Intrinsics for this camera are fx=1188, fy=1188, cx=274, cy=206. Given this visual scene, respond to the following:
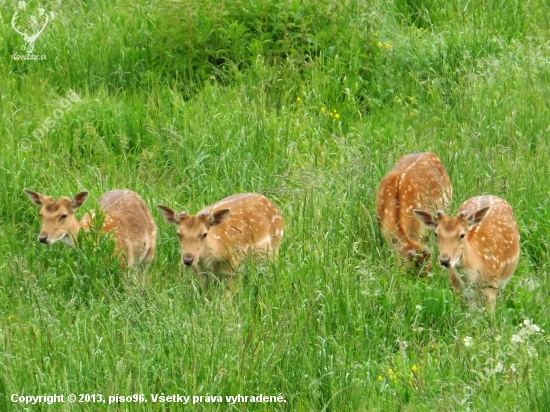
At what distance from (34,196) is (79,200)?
35 centimetres

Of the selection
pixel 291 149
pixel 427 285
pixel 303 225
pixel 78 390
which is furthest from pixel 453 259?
pixel 78 390

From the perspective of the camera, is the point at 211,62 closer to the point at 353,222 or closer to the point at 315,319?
the point at 353,222

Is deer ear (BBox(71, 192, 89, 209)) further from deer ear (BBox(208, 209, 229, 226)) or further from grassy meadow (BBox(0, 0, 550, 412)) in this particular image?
deer ear (BBox(208, 209, 229, 226))

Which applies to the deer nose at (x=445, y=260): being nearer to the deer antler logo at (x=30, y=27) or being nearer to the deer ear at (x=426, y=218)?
the deer ear at (x=426, y=218)

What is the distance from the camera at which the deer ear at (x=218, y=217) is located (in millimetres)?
8945

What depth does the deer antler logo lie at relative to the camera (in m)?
12.2

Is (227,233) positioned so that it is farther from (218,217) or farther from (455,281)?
(455,281)

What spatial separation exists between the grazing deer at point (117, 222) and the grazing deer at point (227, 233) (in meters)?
0.40

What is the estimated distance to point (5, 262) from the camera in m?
8.52

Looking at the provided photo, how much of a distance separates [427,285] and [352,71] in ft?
13.2

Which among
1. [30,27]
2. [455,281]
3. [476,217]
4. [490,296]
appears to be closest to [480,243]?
[476,217]

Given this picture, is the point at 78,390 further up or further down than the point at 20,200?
further up

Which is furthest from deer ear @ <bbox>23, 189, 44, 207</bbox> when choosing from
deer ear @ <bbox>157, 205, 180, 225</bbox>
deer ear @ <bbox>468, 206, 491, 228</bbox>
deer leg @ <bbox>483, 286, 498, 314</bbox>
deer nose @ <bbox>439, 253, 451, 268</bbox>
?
deer leg @ <bbox>483, 286, 498, 314</bbox>

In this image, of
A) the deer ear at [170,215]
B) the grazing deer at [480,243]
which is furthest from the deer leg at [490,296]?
the deer ear at [170,215]
